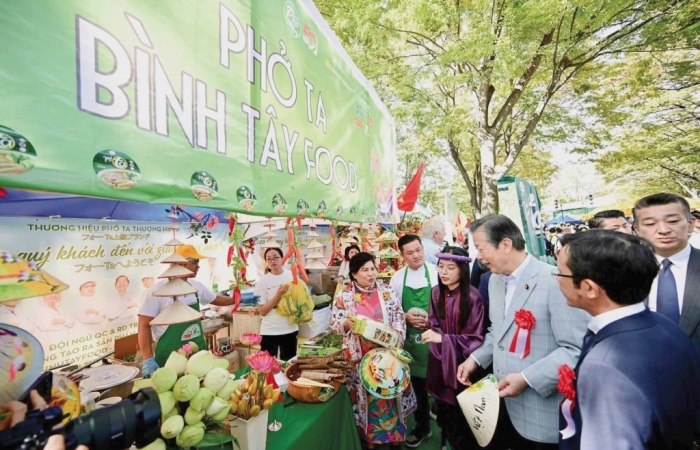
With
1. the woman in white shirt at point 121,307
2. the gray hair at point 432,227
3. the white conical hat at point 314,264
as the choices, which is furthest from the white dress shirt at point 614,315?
the woman in white shirt at point 121,307

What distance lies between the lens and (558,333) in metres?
1.65

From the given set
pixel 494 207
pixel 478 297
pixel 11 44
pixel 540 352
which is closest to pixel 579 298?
pixel 540 352

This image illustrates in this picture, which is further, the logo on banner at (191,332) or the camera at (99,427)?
the logo on banner at (191,332)

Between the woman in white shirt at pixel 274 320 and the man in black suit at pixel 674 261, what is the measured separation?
2905 mm

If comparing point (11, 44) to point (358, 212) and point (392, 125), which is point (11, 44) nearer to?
point (358, 212)

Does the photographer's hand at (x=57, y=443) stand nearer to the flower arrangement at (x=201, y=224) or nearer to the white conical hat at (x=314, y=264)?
the white conical hat at (x=314, y=264)

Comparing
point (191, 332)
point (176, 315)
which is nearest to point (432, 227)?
point (191, 332)

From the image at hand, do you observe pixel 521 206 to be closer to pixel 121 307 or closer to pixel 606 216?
pixel 606 216

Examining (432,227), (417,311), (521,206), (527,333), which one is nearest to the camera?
(527,333)

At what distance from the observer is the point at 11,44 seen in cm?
68

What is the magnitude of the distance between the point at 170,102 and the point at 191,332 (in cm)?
184

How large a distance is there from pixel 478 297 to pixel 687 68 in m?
8.98

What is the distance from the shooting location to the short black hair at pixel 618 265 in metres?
1.15

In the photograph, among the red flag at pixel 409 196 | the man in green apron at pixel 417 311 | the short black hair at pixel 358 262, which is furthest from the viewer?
the red flag at pixel 409 196
